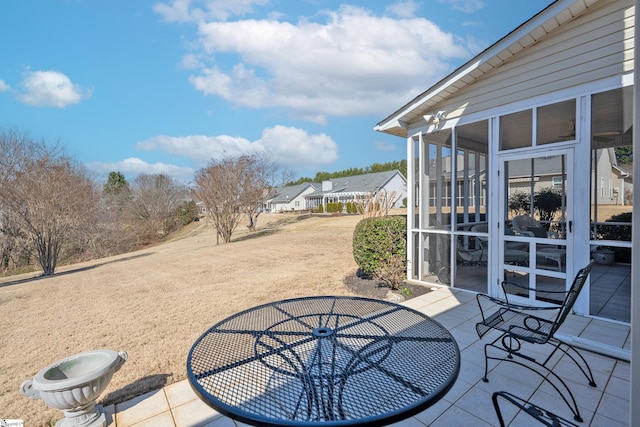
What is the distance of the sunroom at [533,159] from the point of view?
11.6 feet

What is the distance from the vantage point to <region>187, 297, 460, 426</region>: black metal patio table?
132 centimetres

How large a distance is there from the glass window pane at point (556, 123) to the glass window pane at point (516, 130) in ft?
0.44

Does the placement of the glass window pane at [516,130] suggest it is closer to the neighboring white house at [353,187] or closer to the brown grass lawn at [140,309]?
the brown grass lawn at [140,309]

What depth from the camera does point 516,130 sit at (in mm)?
4242

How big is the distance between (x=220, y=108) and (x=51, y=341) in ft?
55.2

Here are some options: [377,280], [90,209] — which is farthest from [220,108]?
[377,280]

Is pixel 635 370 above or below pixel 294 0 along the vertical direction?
below

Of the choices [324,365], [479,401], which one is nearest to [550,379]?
[479,401]

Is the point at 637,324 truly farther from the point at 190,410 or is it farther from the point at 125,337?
the point at 125,337

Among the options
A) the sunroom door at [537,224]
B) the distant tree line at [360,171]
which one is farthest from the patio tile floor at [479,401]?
the distant tree line at [360,171]

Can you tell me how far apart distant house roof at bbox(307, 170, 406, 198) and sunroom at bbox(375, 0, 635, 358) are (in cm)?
2427

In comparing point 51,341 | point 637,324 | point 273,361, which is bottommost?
point 51,341

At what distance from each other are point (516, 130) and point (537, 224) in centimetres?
138

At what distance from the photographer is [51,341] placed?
3.76m
